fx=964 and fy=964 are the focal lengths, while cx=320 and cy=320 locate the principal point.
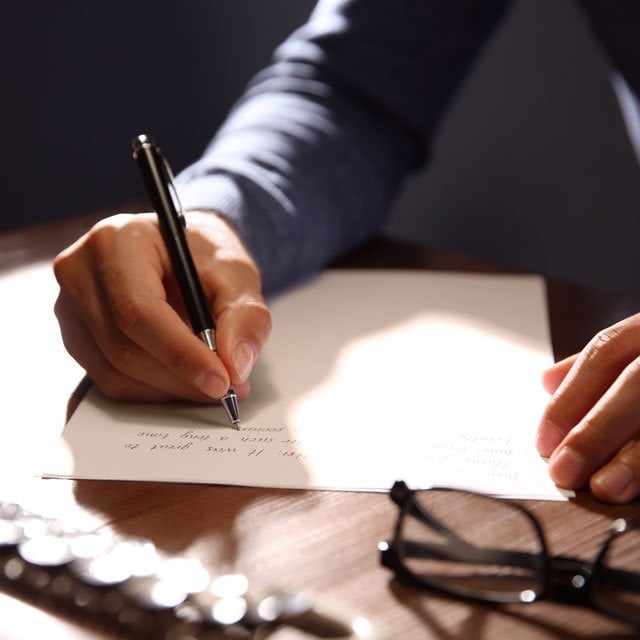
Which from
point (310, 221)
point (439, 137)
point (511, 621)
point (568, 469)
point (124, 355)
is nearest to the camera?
point (511, 621)

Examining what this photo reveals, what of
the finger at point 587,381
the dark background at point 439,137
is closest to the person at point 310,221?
the finger at point 587,381

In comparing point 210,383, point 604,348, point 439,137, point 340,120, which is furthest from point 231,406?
point 439,137

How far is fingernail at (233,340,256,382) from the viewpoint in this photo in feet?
2.01

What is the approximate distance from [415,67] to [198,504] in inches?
24.8

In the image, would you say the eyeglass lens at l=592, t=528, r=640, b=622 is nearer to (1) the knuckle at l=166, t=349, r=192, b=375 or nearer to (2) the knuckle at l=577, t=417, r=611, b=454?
(2) the knuckle at l=577, t=417, r=611, b=454

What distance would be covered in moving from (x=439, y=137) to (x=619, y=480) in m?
0.97

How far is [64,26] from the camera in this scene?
169cm

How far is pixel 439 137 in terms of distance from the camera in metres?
1.42

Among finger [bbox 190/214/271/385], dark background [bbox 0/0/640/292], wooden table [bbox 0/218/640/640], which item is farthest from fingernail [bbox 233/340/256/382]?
dark background [bbox 0/0/640/292]

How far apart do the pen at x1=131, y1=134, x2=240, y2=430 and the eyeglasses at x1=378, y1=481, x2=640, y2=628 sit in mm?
165

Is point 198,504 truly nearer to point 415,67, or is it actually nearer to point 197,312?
point 197,312

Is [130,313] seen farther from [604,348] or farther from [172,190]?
[604,348]

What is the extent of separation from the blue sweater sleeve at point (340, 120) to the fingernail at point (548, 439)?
13.4 inches

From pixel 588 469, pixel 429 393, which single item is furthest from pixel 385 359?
pixel 588 469
